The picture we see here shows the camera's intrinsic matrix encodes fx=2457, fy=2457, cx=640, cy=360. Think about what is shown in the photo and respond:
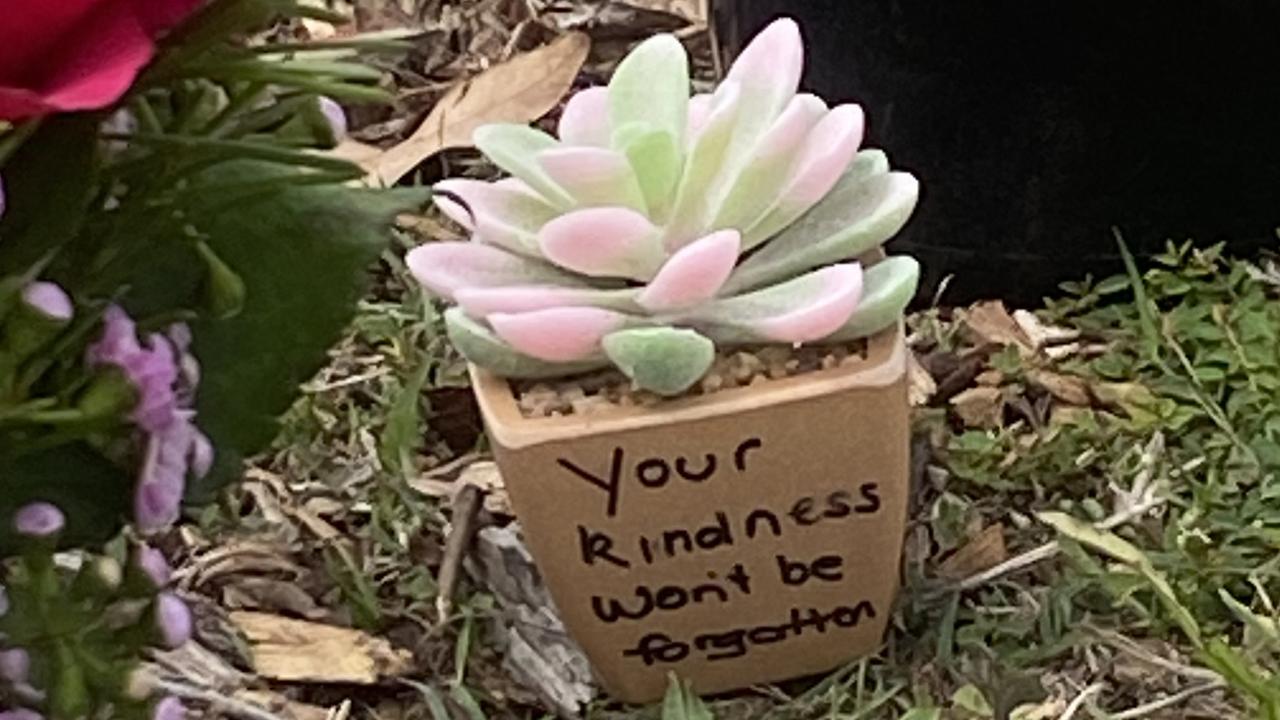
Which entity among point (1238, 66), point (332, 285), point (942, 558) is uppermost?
point (332, 285)

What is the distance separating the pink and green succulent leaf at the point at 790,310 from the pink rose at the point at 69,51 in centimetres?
53

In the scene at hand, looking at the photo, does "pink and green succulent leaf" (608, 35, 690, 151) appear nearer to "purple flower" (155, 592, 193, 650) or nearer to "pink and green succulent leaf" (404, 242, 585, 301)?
"pink and green succulent leaf" (404, 242, 585, 301)

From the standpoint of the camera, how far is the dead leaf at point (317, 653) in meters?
1.02

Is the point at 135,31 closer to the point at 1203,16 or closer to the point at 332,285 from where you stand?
the point at 332,285

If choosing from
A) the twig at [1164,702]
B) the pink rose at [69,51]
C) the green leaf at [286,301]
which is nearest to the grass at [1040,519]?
the twig at [1164,702]

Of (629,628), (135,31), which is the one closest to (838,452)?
(629,628)

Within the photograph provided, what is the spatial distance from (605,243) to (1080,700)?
0.27m

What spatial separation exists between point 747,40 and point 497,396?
49cm

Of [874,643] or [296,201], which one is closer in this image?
[296,201]

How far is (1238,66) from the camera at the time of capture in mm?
1252

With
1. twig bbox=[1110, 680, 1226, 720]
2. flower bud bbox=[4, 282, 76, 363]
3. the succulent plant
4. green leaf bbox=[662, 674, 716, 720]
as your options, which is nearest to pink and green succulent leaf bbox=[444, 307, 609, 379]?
the succulent plant

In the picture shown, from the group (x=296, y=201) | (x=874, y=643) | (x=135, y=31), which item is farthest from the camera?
(x=874, y=643)

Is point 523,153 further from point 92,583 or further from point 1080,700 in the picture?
point 92,583

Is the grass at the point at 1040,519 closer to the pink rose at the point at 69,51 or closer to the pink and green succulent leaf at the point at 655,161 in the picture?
the pink and green succulent leaf at the point at 655,161
